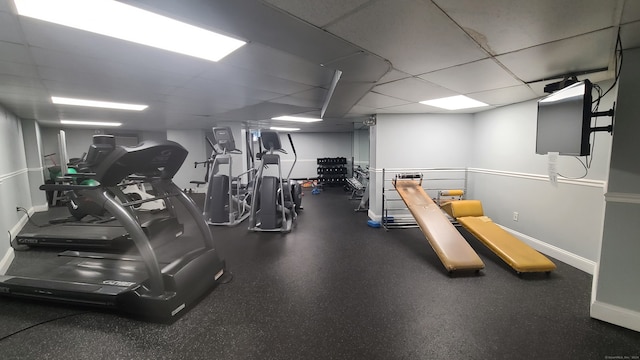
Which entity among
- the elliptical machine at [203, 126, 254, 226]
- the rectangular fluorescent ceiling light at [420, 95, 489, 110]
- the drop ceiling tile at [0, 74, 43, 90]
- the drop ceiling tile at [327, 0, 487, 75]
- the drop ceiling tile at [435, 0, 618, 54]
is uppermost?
the drop ceiling tile at [0, 74, 43, 90]

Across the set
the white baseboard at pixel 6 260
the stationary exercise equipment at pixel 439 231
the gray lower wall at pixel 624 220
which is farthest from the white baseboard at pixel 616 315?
the white baseboard at pixel 6 260

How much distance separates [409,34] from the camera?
1448 millimetres

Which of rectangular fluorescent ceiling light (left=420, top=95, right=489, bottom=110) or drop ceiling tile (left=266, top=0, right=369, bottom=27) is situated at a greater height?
rectangular fluorescent ceiling light (left=420, top=95, right=489, bottom=110)

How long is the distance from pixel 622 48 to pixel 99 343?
14.5 feet

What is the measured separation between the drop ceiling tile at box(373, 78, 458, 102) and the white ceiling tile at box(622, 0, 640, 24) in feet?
4.29

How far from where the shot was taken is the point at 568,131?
1883 mm

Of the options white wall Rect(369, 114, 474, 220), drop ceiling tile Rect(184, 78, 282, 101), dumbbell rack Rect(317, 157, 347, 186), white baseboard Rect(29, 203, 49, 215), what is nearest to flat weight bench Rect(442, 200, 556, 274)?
white wall Rect(369, 114, 474, 220)

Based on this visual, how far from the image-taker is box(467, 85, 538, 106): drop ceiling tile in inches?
107

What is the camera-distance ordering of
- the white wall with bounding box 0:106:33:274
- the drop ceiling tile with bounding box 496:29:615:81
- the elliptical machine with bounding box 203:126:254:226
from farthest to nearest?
the elliptical machine with bounding box 203:126:254:226 < the white wall with bounding box 0:106:33:274 < the drop ceiling tile with bounding box 496:29:615:81

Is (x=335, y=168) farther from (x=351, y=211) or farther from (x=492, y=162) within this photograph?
(x=492, y=162)

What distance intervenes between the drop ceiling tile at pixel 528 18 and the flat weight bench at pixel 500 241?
2.26m

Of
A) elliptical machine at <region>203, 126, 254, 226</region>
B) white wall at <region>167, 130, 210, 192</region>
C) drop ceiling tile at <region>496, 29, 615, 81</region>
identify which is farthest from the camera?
white wall at <region>167, 130, 210, 192</region>

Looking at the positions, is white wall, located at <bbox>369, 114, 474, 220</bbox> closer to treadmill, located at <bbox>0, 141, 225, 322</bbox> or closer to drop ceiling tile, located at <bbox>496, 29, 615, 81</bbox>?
drop ceiling tile, located at <bbox>496, 29, 615, 81</bbox>

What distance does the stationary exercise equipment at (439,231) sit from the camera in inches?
104
